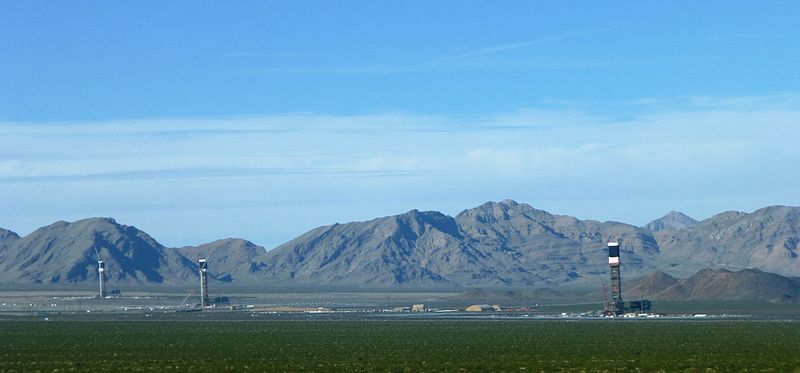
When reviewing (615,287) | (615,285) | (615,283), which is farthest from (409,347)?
(615,287)

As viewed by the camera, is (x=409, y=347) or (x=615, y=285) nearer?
(x=409, y=347)

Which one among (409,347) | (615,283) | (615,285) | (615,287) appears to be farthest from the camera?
(615,287)

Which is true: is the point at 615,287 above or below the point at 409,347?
above

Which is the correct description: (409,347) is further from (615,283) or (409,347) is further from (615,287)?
(615,287)

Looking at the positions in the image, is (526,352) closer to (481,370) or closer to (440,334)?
(481,370)

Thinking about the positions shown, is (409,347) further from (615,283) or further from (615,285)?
(615,283)

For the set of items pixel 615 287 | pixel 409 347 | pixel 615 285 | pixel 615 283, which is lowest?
pixel 409 347

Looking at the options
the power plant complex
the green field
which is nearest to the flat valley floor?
the green field

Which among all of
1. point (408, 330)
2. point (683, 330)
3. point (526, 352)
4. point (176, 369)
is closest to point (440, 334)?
point (408, 330)

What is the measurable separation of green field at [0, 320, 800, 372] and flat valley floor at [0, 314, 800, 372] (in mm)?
79

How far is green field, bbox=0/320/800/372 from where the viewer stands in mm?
70875

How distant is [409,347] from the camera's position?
93.2 m

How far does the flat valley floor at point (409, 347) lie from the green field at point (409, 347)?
79 mm

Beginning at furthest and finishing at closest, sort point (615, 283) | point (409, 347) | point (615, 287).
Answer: point (615, 287), point (615, 283), point (409, 347)
